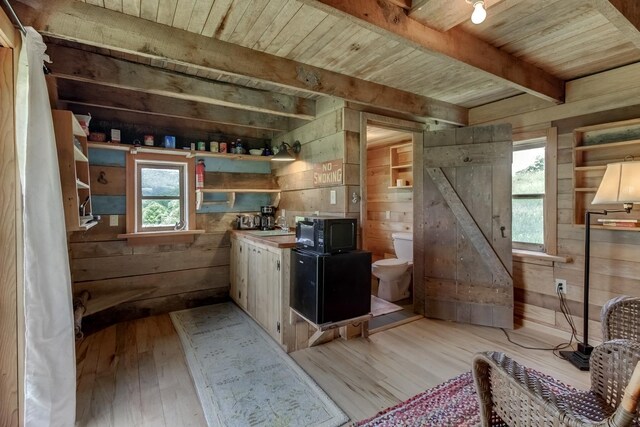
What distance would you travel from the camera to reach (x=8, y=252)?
1.48 meters

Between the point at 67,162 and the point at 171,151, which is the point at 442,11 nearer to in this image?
the point at 67,162

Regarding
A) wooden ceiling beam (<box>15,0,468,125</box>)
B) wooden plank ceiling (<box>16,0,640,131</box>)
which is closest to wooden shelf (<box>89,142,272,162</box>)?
wooden plank ceiling (<box>16,0,640,131</box>)

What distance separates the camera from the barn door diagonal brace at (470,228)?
9.46 ft

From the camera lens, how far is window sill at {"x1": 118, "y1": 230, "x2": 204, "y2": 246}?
3.15m

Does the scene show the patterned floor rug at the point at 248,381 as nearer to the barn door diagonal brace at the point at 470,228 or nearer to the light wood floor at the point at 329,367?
the light wood floor at the point at 329,367

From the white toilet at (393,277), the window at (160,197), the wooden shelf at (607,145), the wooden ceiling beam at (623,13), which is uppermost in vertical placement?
the wooden ceiling beam at (623,13)

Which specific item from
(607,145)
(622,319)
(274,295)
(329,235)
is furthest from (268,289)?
(607,145)

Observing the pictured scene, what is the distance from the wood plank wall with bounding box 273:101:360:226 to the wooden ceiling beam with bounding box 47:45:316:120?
25cm

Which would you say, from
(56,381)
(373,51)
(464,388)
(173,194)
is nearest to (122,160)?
(173,194)

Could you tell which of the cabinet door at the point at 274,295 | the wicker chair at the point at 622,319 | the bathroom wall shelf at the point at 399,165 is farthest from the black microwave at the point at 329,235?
the bathroom wall shelf at the point at 399,165

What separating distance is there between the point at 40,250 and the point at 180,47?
4.45 feet

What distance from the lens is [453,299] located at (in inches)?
121

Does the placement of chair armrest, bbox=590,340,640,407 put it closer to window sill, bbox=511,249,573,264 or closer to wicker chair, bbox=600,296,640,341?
wicker chair, bbox=600,296,640,341

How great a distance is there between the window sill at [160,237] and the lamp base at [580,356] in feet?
11.6
